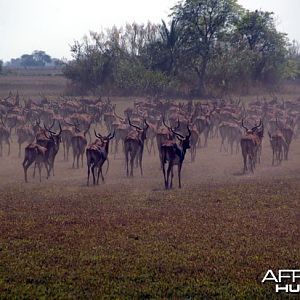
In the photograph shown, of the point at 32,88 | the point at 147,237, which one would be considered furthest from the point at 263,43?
the point at 147,237

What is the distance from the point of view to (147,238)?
36.8 feet

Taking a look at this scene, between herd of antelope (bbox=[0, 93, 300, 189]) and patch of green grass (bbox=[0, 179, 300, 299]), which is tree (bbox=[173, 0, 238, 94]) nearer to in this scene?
herd of antelope (bbox=[0, 93, 300, 189])

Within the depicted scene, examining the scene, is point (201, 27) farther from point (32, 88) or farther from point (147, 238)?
point (147, 238)

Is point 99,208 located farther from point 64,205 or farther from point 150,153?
point 150,153

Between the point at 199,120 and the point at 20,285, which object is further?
the point at 199,120

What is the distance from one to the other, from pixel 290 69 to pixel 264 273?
191 ft

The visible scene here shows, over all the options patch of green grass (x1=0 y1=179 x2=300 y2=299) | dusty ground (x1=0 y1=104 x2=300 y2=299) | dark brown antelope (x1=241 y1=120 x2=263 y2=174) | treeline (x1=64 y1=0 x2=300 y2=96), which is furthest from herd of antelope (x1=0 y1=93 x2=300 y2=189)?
treeline (x1=64 y1=0 x2=300 y2=96)

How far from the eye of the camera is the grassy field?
862 centimetres

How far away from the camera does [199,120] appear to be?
29.0 metres

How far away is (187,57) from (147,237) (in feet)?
153

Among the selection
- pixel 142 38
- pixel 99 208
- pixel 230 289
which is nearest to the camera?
pixel 230 289

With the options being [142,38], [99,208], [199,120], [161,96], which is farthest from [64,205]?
[142,38]

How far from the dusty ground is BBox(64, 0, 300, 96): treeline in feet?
119

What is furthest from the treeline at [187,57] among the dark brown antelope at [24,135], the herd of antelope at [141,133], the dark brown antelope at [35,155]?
the dark brown antelope at [35,155]
